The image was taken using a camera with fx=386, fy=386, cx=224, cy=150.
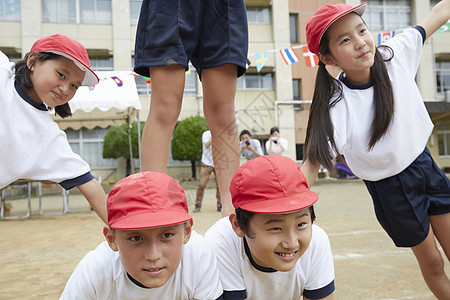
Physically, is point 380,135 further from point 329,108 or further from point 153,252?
point 153,252

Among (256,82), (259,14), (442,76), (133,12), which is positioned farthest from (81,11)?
(442,76)

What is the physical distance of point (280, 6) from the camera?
53.9ft

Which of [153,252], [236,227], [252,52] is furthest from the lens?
[252,52]

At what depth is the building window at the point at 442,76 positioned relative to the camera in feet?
56.4

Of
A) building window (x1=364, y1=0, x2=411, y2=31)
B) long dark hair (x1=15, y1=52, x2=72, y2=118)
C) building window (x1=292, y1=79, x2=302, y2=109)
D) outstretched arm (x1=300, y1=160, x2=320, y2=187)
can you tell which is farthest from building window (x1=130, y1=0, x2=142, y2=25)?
outstretched arm (x1=300, y1=160, x2=320, y2=187)

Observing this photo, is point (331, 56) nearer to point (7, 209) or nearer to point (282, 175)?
point (282, 175)

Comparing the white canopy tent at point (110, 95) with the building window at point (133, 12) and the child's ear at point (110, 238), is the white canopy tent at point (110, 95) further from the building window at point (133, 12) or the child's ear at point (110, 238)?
the building window at point (133, 12)

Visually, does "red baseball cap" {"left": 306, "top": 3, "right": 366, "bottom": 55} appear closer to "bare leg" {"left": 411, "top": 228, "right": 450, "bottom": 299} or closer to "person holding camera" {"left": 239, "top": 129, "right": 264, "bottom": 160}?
"bare leg" {"left": 411, "top": 228, "right": 450, "bottom": 299}

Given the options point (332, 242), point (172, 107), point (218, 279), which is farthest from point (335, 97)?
point (332, 242)

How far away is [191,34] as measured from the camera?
1.66 meters

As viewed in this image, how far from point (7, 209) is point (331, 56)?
7.04 m

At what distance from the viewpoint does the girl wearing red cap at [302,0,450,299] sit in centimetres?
157

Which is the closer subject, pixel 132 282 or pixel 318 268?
pixel 132 282

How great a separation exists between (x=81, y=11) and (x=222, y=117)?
16.3 metres
